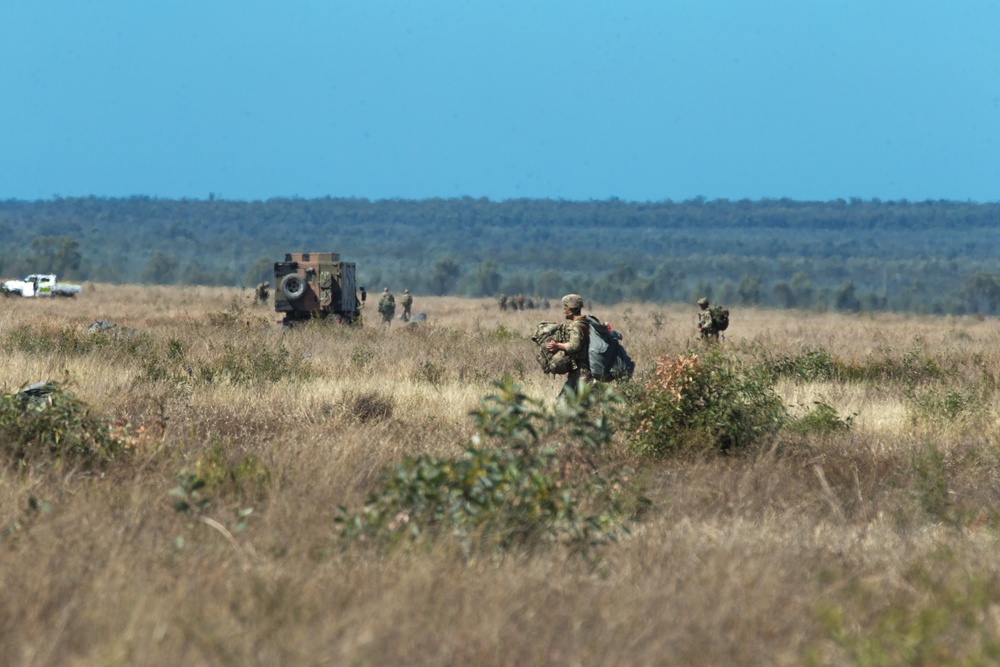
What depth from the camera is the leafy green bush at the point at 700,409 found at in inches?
393

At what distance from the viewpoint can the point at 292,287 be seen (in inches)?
1025

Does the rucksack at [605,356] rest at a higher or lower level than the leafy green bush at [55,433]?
higher

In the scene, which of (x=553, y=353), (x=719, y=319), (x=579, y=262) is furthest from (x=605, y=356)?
(x=579, y=262)

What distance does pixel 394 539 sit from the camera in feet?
18.7

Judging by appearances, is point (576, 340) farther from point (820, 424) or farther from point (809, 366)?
point (809, 366)

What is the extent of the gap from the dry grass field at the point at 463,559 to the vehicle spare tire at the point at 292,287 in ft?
45.9

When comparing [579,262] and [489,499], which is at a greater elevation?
[489,499]

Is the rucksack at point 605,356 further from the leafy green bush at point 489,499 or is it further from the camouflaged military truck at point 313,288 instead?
the camouflaged military truck at point 313,288

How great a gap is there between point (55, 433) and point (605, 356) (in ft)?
14.6

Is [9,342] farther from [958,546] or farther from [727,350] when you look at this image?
[958,546]

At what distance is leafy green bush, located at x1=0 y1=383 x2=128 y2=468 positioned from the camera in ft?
27.8

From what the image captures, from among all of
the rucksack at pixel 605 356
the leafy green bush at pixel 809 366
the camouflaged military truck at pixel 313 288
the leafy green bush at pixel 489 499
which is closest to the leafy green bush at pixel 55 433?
the leafy green bush at pixel 489 499

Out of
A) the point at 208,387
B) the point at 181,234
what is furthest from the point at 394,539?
the point at 181,234

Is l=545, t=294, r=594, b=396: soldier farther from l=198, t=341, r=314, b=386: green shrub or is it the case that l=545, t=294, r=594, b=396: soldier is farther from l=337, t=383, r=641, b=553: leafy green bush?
l=337, t=383, r=641, b=553: leafy green bush
